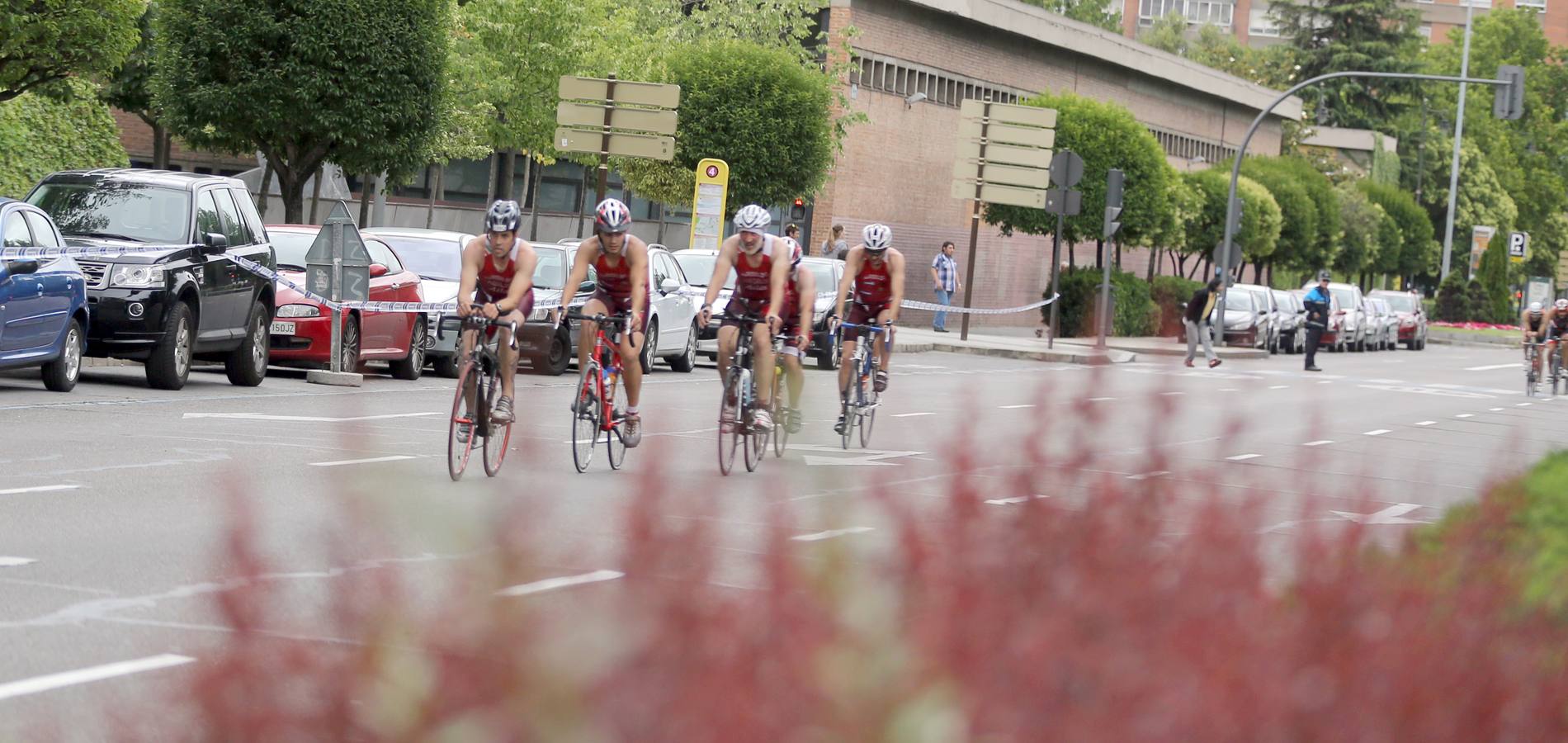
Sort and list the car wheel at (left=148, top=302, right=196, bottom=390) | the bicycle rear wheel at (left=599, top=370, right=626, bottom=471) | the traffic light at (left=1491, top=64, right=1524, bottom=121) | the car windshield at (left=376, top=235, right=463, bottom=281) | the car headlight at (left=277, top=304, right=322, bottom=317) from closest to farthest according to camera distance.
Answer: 1. the bicycle rear wheel at (left=599, top=370, right=626, bottom=471)
2. the car wheel at (left=148, top=302, right=196, bottom=390)
3. the car headlight at (left=277, top=304, right=322, bottom=317)
4. the car windshield at (left=376, top=235, right=463, bottom=281)
5. the traffic light at (left=1491, top=64, right=1524, bottom=121)

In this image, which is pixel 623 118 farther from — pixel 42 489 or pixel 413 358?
pixel 42 489

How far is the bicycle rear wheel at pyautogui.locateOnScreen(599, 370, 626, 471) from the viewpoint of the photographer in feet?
44.3

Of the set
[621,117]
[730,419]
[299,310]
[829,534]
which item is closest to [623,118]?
[621,117]

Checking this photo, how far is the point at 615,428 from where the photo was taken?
1360 cm

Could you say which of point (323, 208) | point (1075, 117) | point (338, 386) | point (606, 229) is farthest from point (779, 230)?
point (606, 229)

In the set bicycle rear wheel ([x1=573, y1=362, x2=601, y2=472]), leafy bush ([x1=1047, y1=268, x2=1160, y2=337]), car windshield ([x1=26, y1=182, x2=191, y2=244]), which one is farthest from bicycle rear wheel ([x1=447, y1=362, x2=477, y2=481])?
leafy bush ([x1=1047, y1=268, x2=1160, y2=337])

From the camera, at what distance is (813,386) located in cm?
2522

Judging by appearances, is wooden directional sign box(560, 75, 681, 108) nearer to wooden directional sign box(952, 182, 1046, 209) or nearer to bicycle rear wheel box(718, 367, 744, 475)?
wooden directional sign box(952, 182, 1046, 209)

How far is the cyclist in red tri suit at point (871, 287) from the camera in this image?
52.2 ft

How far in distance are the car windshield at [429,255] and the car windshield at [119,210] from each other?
5.28 m

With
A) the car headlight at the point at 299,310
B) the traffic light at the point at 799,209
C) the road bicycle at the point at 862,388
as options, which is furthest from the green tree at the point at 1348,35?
the road bicycle at the point at 862,388

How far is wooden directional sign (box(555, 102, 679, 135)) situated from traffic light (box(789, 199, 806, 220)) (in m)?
14.2

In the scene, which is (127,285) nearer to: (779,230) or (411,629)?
(411,629)

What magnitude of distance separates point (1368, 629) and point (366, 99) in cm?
2777
